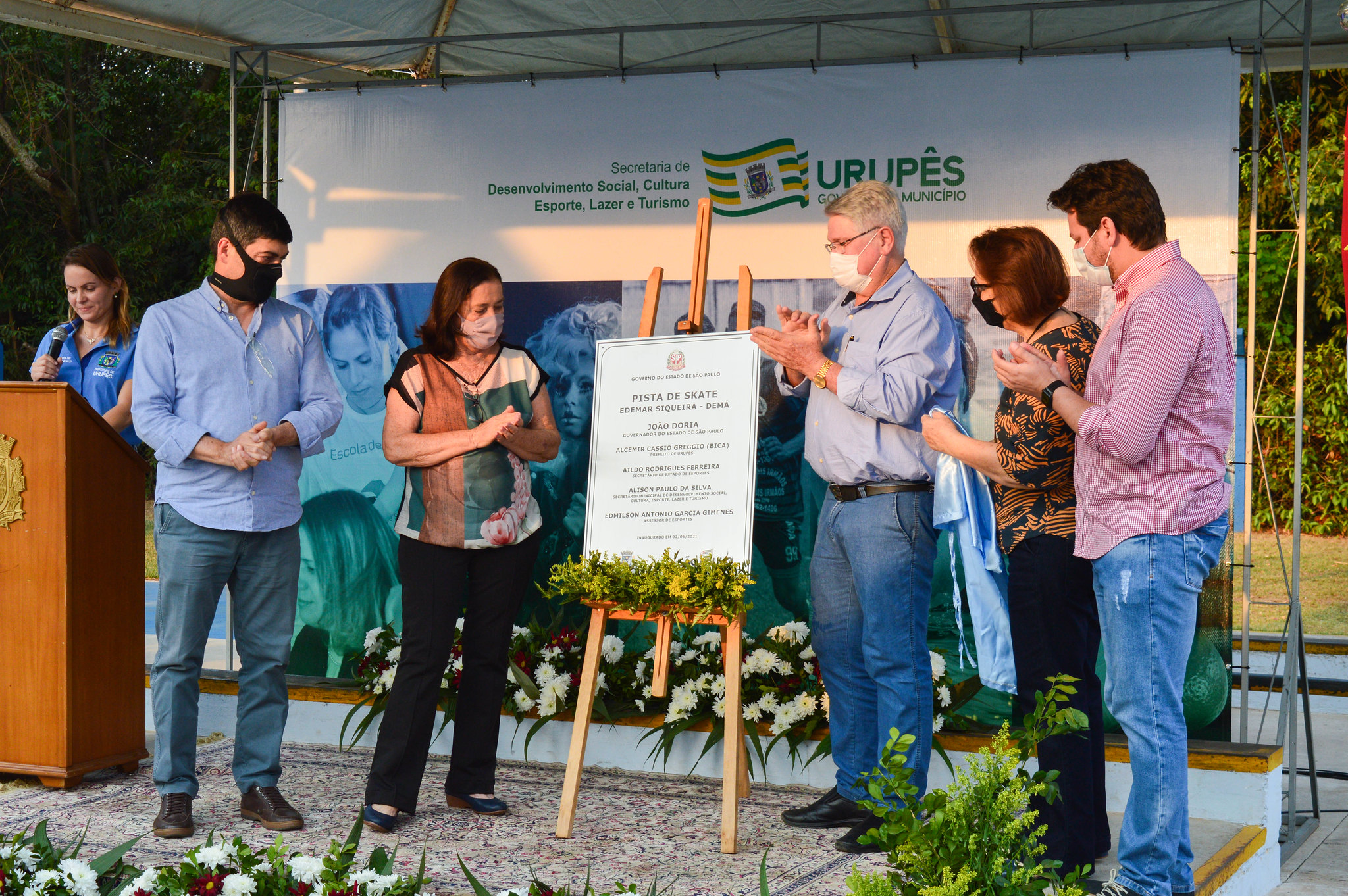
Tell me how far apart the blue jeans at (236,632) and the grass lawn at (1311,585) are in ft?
23.0

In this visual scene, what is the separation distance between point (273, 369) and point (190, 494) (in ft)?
1.40

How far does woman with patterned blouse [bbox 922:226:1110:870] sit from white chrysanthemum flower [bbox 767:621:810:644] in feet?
4.55

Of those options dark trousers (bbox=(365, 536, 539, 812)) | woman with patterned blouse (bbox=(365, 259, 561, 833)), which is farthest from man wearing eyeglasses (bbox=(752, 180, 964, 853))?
dark trousers (bbox=(365, 536, 539, 812))

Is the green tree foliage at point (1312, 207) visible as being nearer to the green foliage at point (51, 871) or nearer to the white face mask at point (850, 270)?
the white face mask at point (850, 270)

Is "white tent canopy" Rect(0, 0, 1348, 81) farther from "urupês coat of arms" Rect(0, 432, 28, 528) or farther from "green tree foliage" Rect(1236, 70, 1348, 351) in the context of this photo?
"green tree foliage" Rect(1236, 70, 1348, 351)

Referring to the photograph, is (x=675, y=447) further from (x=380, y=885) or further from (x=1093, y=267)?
(x=380, y=885)

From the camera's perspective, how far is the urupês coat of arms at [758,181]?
4.70 meters

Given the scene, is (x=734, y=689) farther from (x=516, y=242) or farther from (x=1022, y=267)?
(x=516, y=242)

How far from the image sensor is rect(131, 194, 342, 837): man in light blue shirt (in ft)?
11.3

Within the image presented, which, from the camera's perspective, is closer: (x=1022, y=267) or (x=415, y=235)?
(x=1022, y=267)

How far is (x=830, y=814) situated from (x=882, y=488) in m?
0.99

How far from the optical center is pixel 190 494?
346 centimetres

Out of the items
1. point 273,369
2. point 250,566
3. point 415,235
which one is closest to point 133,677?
point 250,566

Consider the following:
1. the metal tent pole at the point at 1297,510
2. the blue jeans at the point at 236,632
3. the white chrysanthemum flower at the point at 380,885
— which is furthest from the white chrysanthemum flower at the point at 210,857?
the metal tent pole at the point at 1297,510
